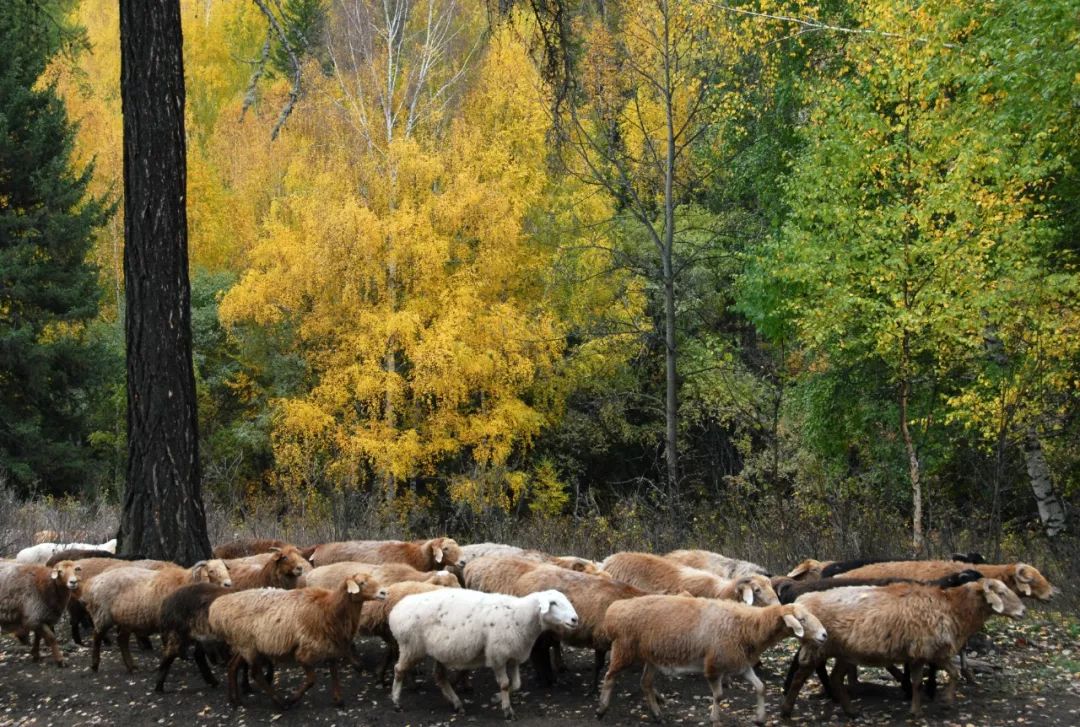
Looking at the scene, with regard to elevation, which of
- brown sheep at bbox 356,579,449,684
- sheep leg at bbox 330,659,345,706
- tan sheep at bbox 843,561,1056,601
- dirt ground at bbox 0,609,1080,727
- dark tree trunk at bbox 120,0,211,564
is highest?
dark tree trunk at bbox 120,0,211,564

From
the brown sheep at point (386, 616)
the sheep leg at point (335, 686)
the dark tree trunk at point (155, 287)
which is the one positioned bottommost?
the sheep leg at point (335, 686)

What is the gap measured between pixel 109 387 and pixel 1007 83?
29125mm

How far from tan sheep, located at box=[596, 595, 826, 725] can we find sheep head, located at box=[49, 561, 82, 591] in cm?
510

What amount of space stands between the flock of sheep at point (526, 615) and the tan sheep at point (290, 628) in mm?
11

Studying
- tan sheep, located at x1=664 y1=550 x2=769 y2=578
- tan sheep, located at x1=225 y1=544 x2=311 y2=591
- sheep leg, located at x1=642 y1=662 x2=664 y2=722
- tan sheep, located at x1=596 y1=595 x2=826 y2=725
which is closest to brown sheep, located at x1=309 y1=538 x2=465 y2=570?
tan sheep, located at x1=225 y1=544 x2=311 y2=591

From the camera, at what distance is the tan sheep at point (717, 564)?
397 inches

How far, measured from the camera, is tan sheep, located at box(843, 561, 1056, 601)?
7930 millimetres

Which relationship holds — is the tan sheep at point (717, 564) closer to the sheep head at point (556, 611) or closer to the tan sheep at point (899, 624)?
the tan sheep at point (899, 624)

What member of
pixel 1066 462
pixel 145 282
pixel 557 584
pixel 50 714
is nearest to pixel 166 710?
pixel 50 714

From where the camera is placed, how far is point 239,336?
33.0 meters

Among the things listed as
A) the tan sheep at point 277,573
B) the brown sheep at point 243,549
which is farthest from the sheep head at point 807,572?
the brown sheep at point 243,549

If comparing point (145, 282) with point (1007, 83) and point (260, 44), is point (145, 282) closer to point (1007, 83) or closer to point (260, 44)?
point (1007, 83)

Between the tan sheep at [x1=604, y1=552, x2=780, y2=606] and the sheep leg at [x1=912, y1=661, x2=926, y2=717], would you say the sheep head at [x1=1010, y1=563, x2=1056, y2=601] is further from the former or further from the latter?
the tan sheep at [x1=604, y1=552, x2=780, y2=606]

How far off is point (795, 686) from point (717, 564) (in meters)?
3.11
